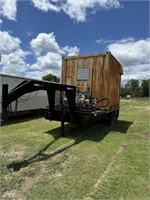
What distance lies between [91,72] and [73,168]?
5.30 meters

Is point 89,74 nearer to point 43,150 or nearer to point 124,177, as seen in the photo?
point 43,150

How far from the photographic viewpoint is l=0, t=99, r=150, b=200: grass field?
3.39 meters

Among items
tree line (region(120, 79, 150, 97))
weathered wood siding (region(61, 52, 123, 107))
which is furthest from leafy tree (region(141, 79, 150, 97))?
weathered wood siding (region(61, 52, 123, 107))

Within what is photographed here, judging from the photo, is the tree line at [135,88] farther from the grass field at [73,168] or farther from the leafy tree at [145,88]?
the grass field at [73,168]

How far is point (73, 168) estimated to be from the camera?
14.4 feet

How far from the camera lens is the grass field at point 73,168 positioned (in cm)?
339

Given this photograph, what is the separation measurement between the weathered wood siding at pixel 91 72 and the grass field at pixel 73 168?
8.40 ft

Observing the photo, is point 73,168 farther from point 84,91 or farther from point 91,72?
point 91,72

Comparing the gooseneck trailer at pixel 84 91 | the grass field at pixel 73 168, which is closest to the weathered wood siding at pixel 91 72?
the gooseneck trailer at pixel 84 91

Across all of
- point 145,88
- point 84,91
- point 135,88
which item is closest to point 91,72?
point 84,91

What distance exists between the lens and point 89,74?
9039mm

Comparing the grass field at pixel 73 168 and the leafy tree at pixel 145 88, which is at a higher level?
the leafy tree at pixel 145 88

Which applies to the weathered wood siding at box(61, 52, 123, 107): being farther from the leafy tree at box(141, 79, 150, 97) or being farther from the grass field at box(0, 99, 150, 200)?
the leafy tree at box(141, 79, 150, 97)

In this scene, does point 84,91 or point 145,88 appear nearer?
point 84,91
